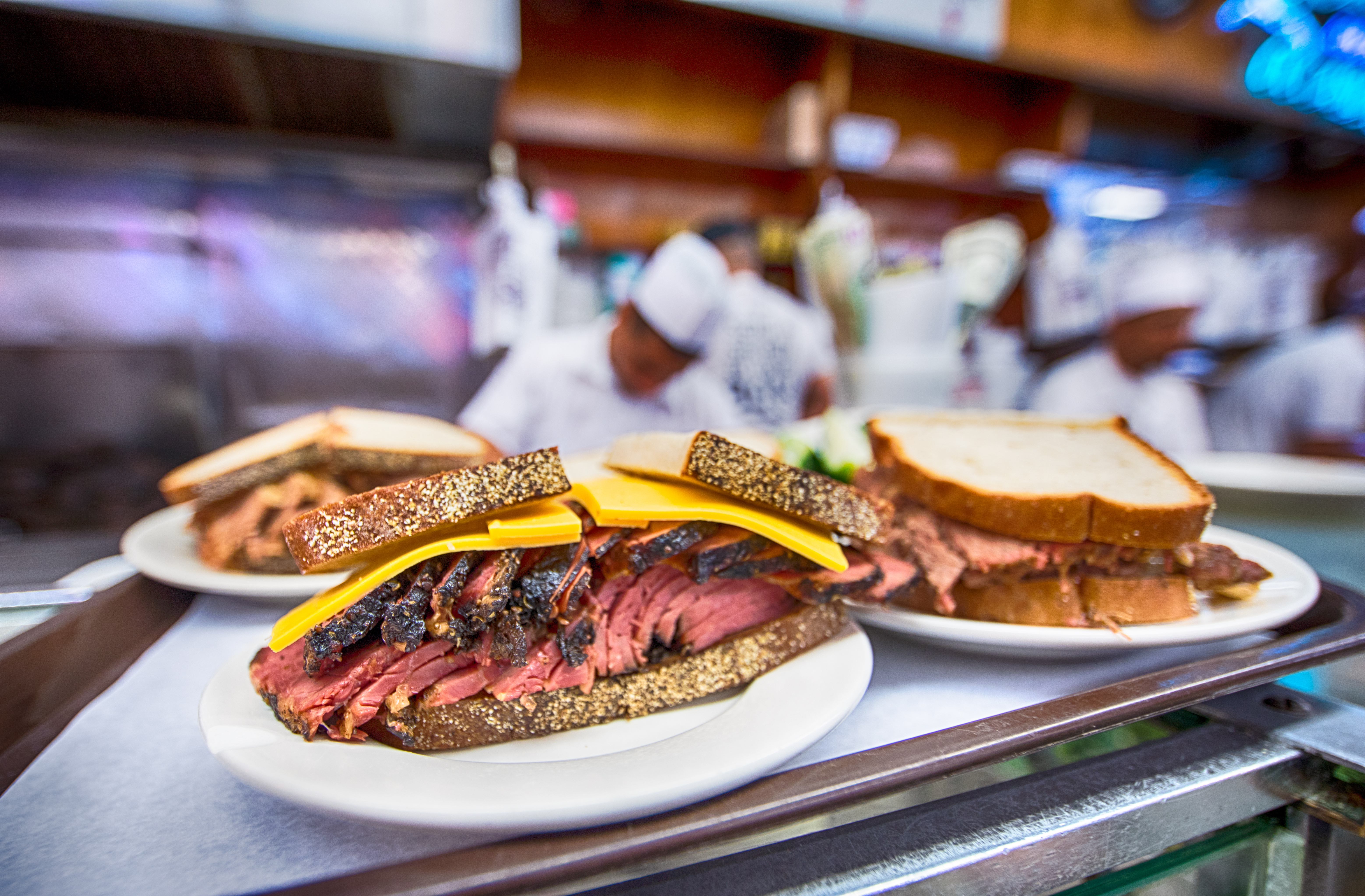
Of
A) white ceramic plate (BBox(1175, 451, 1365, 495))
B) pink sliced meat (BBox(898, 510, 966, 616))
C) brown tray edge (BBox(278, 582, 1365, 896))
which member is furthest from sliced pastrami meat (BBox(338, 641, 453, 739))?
white ceramic plate (BBox(1175, 451, 1365, 495))

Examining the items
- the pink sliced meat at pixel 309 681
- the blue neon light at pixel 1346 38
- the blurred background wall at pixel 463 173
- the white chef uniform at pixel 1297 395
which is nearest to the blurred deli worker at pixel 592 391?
the blurred background wall at pixel 463 173

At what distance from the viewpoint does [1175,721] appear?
2.60 ft

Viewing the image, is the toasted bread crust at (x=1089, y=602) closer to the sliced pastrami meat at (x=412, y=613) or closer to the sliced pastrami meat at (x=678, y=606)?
the sliced pastrami meat at (x=678, y=606)

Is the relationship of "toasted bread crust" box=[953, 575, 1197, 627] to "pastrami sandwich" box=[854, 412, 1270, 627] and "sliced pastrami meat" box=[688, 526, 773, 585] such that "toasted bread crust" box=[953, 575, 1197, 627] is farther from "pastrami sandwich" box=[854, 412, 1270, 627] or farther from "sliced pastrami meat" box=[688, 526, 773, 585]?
"sliced pastrami meat" box=[688, 526, 773, 585]

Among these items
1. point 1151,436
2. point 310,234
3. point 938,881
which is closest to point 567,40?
point 310,234

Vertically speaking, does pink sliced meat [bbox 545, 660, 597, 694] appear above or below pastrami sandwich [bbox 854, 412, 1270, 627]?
below

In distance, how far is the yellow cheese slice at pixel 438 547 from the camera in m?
0.62

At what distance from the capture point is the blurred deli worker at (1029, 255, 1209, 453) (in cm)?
363

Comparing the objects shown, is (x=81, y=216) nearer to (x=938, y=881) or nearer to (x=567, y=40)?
(x=567, y=40)

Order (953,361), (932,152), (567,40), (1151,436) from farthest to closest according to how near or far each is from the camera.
→ (932,152) → (1151,436) → (567,40) → (953,361)

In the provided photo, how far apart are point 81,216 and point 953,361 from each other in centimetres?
405

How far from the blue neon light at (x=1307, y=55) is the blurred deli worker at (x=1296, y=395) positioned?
6.18ft

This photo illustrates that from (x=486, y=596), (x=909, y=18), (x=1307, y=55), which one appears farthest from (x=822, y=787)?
(x=1307, y=55)

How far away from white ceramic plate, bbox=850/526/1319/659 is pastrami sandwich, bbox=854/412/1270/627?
0.03 meters
